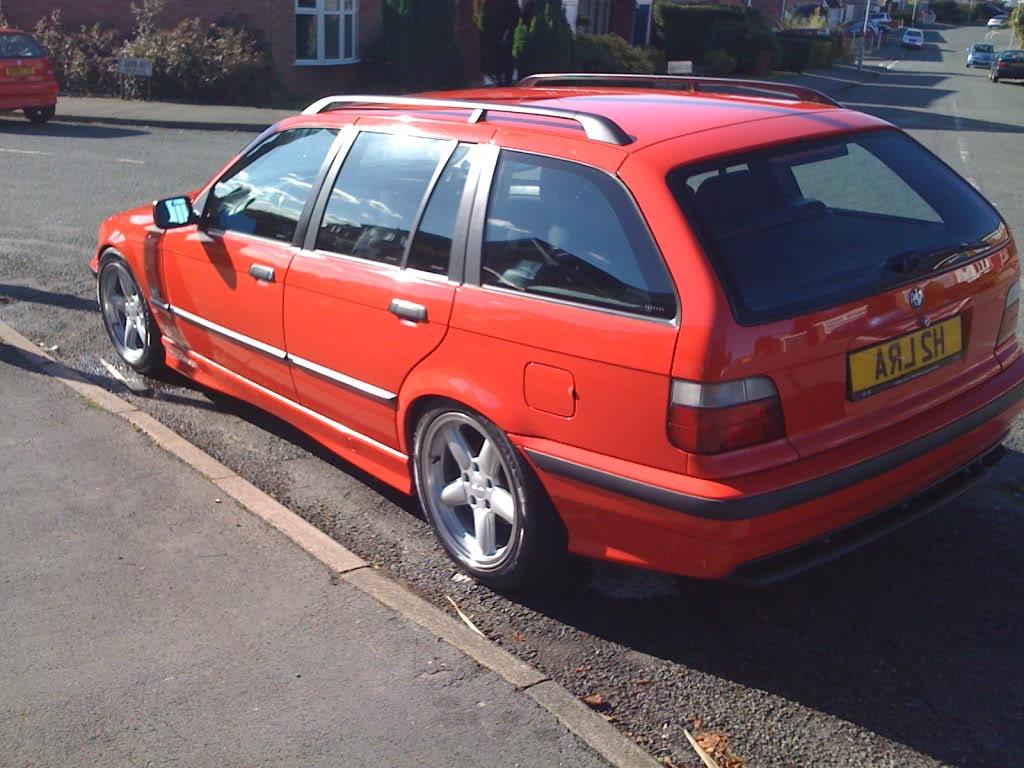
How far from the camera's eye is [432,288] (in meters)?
4.14

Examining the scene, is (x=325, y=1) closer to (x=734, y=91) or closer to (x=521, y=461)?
(x=734, y=91)

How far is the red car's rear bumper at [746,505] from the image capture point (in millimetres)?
3406

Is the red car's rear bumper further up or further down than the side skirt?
further up

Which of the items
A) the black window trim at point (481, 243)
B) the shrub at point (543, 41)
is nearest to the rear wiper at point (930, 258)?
the black window trim at point (481, 243)

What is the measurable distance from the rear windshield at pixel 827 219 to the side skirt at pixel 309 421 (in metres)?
1.59

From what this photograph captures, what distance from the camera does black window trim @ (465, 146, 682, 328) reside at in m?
3.44

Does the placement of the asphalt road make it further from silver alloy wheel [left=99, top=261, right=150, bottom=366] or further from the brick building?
the brick building

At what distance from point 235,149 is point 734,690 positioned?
15.2m

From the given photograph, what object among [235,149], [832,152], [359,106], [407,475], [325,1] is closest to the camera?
[832,152]

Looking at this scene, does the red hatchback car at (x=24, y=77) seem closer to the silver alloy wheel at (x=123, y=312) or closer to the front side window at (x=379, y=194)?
the silver alloy wheel at (x=123, y=312)

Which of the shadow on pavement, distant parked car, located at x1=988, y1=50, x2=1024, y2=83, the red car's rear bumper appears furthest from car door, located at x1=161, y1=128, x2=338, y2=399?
distant parked car, located at x1=988, y1=50, x2=1024, y2=83

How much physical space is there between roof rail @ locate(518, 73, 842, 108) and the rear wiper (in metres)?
0.91

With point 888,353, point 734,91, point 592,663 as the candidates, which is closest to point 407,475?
point 592,663

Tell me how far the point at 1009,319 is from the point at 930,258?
68cm
